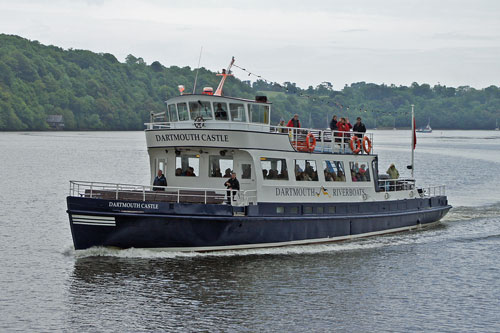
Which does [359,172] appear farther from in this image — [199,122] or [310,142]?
[199,122]

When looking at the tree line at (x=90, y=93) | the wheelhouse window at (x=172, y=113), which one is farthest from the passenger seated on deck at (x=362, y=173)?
the tree line at (x=90, y=93)

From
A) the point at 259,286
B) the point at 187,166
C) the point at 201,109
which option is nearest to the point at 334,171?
the point at 187,166

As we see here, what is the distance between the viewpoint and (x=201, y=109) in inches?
986

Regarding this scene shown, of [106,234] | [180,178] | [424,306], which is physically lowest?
[424,306]

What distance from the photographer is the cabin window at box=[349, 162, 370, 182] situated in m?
27.9

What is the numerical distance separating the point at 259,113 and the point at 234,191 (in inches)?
126

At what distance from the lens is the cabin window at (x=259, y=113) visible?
25.3m

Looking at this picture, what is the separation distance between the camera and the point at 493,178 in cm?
6059

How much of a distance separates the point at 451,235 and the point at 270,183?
Answer: 1022 centimetres

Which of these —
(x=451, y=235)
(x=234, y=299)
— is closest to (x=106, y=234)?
(x=234, y=299)

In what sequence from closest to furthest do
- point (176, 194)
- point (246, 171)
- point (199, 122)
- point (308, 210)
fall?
→ point (176, 194)
point (199, 122)
point (246, 171)
point (308, 210)

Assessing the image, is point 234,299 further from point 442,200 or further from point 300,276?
point 442,200

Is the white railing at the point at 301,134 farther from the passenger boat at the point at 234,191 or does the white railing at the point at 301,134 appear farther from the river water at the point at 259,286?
the river water at the point at 259,286

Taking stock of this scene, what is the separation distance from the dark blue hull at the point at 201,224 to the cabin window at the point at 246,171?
1.26 meters
